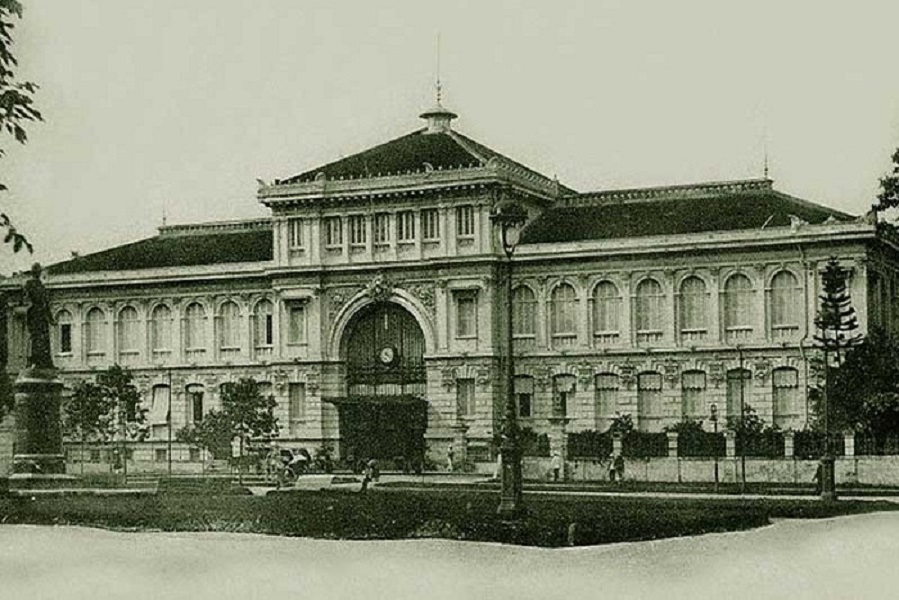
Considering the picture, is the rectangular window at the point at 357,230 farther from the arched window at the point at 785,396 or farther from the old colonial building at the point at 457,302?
the arched window at the point at 785,396

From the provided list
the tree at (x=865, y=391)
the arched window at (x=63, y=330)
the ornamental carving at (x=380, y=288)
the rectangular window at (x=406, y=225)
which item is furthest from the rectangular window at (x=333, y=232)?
the tree at (x=865, y=391)

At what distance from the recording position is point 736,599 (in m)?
15.9

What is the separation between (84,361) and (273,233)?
7295 mm

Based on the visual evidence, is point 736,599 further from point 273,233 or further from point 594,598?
point 273,233

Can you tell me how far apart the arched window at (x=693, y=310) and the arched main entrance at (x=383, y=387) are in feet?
27.9

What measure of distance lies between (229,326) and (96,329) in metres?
4.29

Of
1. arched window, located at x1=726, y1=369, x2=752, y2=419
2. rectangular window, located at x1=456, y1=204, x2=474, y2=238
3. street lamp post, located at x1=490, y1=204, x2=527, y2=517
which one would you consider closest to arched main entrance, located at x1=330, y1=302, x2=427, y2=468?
rectangular window, located at x1=456, y1=204, x2=474, y2=238

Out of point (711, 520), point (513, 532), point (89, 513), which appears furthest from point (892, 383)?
point (89, 513)

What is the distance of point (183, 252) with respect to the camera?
55.9 meters

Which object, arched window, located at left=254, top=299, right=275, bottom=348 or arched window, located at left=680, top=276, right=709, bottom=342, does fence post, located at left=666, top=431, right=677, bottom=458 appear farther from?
arched window, located at left=254, top=299, right=275, bottom=348

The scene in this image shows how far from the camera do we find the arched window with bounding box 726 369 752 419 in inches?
1898

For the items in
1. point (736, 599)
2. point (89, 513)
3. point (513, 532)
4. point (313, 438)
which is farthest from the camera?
point (313, 438)

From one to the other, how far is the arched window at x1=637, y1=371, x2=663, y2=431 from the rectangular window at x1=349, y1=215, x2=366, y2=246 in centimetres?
1001

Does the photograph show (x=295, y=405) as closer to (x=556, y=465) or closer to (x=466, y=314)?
(x=466, y=314)
